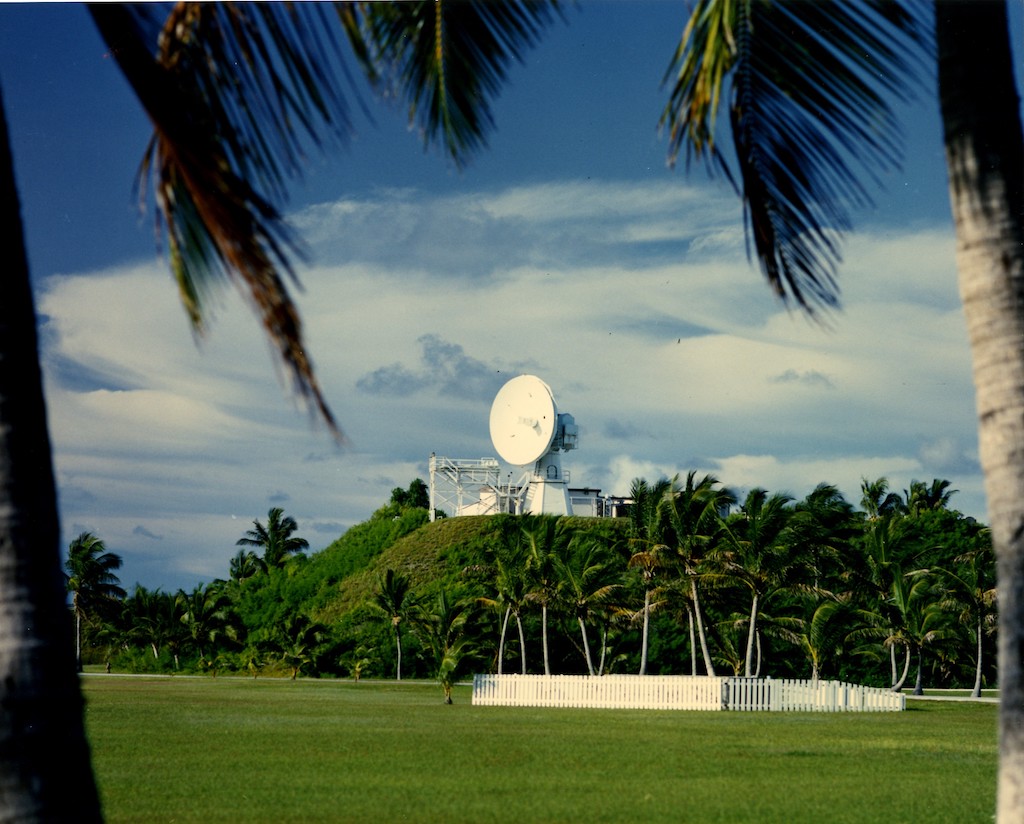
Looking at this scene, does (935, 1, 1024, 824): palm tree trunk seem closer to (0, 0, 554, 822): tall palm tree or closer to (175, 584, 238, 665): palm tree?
(0, 0, 554, 822): tall palm tree

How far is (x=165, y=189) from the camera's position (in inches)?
189

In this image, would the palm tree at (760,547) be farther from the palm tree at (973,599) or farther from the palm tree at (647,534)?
the palm tree at (973,599)

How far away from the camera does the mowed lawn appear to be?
11867 mm

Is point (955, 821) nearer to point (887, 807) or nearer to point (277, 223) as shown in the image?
point (887, 807)

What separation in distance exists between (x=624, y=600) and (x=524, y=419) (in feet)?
64.5

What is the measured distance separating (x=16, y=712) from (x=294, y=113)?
2.52 m

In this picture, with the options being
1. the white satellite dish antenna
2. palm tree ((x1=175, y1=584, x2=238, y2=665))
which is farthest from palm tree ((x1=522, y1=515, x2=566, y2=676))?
palm tree ((x1=175, y1=584, x2=238, y2=665))

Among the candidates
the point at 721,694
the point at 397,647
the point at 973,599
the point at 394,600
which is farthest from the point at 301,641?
the point at 973,599

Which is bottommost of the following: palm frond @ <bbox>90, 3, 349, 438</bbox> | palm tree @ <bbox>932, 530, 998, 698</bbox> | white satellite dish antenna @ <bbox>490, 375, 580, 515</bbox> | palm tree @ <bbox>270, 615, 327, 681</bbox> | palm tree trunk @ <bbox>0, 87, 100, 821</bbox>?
palm tree @ <bbox>270, 615, 327, 681</bbox>

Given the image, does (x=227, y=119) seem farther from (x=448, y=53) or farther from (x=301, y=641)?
(x=301, y=641)

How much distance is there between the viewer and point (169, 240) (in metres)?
4.78

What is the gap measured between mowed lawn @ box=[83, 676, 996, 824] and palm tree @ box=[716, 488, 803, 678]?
8283 mm

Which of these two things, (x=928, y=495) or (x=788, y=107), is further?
(x=928, y=495)

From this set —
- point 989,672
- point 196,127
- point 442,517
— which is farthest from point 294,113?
point 442,517
